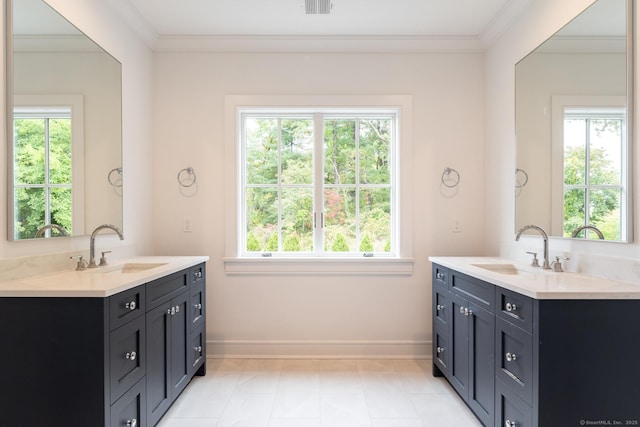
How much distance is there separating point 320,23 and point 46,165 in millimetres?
2163

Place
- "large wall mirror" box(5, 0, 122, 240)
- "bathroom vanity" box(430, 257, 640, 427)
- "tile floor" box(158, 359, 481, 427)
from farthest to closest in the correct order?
"tile floor" box(158, 359, 481, 427) < "large wall mirror" box(5, 0, 122, 240) < "bathroom vanity" box(430, 257, 640, 427)

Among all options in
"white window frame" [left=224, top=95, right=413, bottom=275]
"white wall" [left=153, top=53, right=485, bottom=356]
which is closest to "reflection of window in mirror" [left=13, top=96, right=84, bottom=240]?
"white wall" [left=153, top=53, right=485, bottom=356]

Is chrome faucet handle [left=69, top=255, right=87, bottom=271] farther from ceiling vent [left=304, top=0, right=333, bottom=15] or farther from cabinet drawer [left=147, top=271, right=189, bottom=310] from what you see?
ceiling vent [left=304, top=0, right=333, bottom=15]

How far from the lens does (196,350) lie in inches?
109

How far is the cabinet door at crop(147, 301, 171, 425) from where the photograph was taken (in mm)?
2043

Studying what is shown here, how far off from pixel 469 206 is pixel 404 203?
573 mm

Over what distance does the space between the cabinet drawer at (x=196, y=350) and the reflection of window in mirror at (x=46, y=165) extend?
111 cm

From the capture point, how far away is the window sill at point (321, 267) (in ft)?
10.7

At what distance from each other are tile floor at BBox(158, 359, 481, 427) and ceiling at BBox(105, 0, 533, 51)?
8.84 ft

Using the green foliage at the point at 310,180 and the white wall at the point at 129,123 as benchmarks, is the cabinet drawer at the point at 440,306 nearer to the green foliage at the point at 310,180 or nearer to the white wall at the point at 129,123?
the green foliage at the point at 310,180

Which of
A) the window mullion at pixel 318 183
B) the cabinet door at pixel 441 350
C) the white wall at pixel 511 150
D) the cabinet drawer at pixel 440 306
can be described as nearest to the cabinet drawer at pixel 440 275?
the cabinet drawer at pixel 440 306

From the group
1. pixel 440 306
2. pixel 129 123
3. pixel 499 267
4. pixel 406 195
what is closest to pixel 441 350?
pixel 440 306

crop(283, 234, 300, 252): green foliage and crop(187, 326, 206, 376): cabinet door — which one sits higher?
crop(283, 234, 300, 252): green foliage

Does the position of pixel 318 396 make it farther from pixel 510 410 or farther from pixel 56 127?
pixel 56 127
